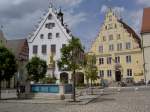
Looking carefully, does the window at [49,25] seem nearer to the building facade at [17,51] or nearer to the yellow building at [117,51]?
the yellow building at [117,51]

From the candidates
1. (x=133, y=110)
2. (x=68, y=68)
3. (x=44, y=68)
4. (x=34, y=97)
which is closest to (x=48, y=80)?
(x=44, y=68)

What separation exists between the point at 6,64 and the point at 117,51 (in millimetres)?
41488

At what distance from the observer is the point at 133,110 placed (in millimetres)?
19141

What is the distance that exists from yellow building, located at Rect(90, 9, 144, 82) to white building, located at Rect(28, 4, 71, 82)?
9.06m

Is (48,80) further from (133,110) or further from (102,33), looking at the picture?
(102,33)

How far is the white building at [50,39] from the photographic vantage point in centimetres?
6625

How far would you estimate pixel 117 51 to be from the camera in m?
69.7

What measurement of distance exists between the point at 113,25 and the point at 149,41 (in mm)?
9619

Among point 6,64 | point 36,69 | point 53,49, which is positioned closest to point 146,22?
point 53,49

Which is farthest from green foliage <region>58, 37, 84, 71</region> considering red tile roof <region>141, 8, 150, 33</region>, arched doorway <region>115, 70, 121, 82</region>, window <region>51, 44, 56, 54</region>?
arched doorway <region>115, 70, 121, 82</region>

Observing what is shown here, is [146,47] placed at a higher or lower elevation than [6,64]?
higher

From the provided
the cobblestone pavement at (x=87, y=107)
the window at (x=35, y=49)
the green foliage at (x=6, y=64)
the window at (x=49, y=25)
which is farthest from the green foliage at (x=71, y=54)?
the window at (x=35, y=49)

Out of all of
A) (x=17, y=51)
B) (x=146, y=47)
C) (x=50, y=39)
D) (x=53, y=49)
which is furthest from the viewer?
(x=17, y=51)

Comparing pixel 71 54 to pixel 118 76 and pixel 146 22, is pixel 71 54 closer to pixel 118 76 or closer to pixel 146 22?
pixel 146 22
